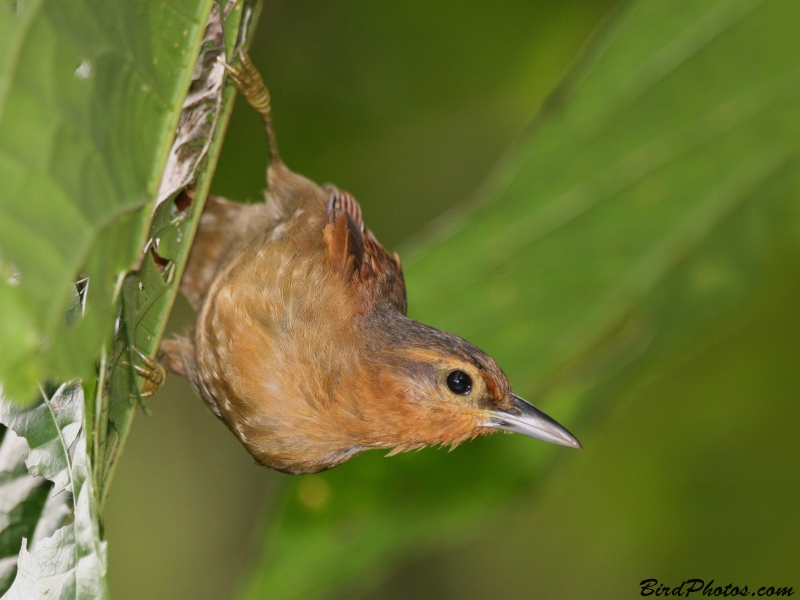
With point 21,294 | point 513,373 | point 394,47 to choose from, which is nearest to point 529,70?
point 394,47

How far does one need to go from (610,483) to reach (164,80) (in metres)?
3.12

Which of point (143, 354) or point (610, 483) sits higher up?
point (143, 354)

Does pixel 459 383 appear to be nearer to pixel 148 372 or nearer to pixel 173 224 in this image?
pixel 148 372

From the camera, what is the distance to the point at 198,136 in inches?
86.8

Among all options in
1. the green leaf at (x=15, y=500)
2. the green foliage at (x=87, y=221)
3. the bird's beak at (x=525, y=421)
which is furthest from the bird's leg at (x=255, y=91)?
the bird's beak at (x=525, y=421)

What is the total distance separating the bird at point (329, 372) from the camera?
2926mm

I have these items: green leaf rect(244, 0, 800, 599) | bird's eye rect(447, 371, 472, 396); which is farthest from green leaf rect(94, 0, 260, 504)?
bird's eye rect(447, 371, 472, 396)

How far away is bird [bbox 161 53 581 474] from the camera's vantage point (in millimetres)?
2926

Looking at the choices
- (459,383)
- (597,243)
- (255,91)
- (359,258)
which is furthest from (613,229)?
(255,91)

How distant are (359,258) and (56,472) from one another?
1.50 metres

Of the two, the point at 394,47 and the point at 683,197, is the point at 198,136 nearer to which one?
the point at 683,197

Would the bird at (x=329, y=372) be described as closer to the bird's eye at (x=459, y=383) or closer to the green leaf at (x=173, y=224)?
the bird's eye at (x=459, y=383)

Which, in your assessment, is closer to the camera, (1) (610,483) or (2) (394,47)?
(2) (394,47)

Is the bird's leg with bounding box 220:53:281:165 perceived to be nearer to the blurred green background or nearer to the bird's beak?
the blurred green background
